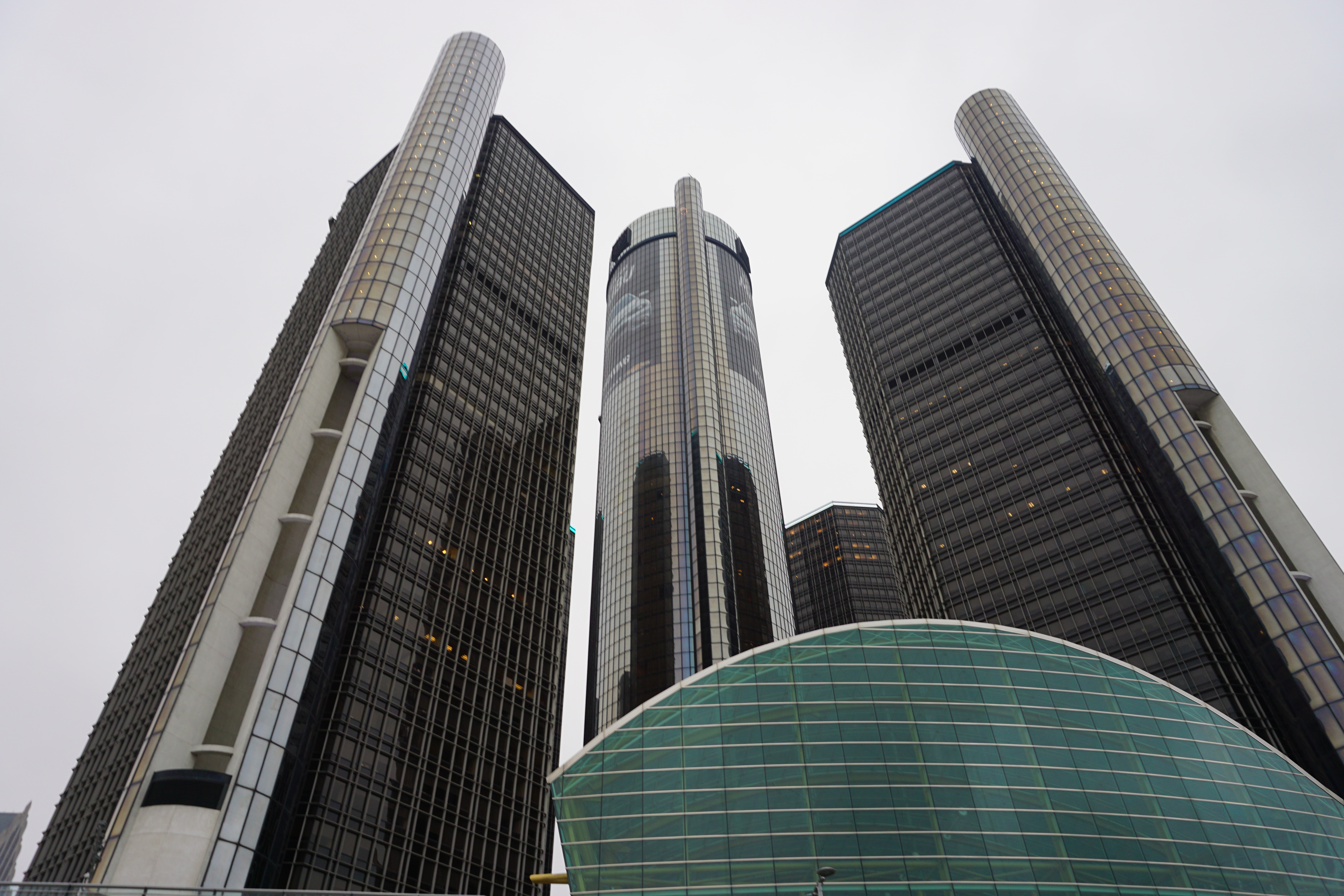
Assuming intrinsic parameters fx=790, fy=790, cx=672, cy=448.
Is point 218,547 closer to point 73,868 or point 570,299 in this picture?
point 73,868

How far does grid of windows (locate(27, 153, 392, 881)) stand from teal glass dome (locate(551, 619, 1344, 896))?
4611 cm

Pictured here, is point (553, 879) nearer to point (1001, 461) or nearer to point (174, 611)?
point (174, 611)

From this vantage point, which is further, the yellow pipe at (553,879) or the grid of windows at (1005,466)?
the grid of windows at (1005,466)

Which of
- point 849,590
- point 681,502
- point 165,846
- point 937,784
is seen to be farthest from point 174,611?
point 849,590

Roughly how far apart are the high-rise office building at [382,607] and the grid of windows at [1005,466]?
177ft

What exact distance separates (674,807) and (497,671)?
36960mm

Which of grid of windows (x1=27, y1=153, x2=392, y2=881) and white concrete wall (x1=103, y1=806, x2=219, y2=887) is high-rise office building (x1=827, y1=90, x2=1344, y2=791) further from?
grid of windows (x1=27, y1=153, x2=392, y2=881)

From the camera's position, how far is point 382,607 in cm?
6806

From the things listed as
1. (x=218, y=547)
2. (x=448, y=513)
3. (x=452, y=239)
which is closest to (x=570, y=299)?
(x=452, y=239)

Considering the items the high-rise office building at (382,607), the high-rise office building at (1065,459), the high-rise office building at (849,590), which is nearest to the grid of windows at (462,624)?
the high-rise office building at (382,607)

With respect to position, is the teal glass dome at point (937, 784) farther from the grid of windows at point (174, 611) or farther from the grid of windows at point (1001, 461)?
the grid of windows at point (174, 611)

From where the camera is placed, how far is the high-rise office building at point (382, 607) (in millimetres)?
50812

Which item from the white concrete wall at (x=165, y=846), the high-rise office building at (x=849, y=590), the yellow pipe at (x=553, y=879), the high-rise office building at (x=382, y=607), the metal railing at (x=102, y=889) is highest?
the high-rise office building at (x=849, y=590)

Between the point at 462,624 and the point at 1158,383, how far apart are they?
3150 inches
